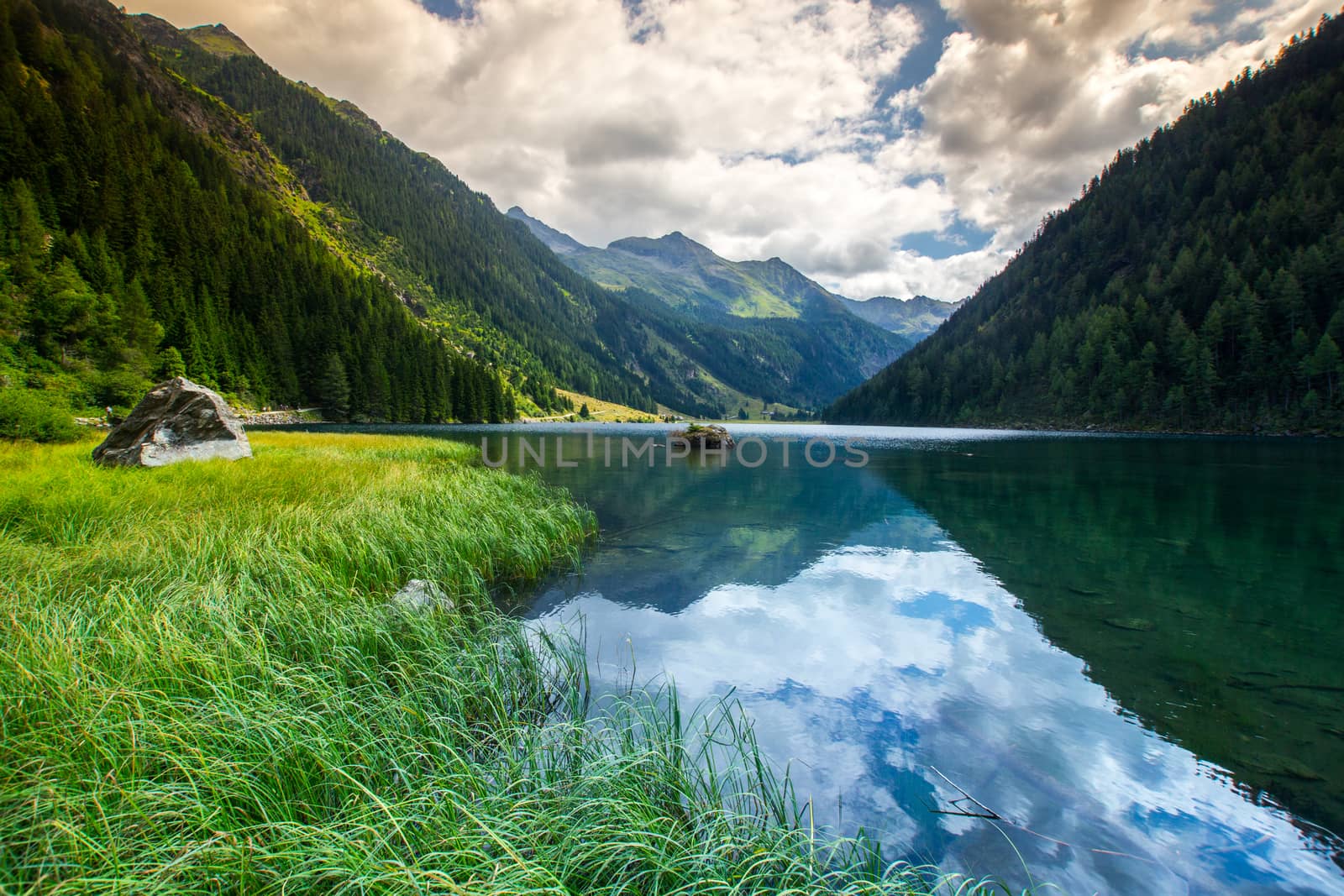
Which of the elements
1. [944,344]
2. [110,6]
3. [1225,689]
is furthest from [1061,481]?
[110,6]

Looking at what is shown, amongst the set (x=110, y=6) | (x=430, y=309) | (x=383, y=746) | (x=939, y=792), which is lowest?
(x=939, y=792)

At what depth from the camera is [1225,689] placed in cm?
742

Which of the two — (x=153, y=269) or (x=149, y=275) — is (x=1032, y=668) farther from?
(x=153, y=269)

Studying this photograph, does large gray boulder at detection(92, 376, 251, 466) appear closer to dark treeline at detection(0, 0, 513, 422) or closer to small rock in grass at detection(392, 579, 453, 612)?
small rock in grass at detection(392, 579, 453, 612)

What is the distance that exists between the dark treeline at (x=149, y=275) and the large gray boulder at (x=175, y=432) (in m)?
23.4

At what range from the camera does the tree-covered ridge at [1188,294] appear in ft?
249

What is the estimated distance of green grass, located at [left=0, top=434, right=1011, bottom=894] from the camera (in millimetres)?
2588

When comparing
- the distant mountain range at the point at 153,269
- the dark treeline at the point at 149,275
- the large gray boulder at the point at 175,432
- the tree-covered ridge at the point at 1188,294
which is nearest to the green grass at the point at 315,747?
the large gray boulder at the point at 175,432

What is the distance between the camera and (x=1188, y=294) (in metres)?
94.5

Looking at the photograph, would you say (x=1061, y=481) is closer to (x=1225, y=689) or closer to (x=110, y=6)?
(x=1225, y=689)

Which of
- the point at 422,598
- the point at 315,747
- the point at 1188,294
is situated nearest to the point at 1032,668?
the point at 315,747

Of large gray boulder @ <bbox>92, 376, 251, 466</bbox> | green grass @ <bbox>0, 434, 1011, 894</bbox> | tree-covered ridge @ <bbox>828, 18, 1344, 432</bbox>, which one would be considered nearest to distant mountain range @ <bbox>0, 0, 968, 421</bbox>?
large gray boulder @ <bbox>92, 376, 251, 466</bbox>

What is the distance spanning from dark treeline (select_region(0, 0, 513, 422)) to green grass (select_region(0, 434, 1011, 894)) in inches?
1504

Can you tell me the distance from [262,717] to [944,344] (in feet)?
602
